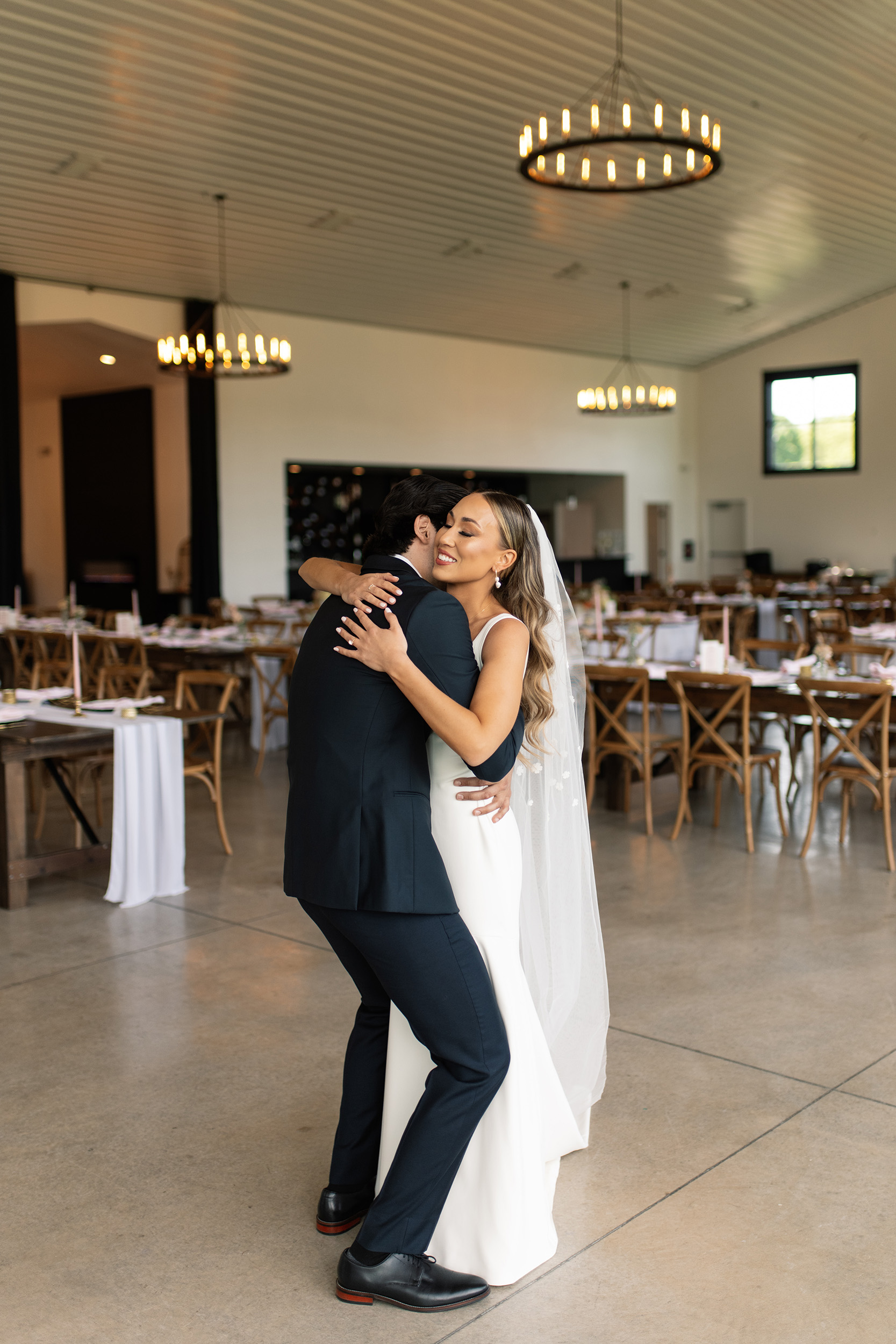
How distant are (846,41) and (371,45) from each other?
14.6ft

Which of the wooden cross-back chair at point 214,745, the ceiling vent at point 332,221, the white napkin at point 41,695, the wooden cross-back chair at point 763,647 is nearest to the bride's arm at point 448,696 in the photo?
the wooden cross-back chair at point 214,745

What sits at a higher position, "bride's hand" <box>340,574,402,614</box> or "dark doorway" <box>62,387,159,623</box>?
"dark doorway" <box>62,387,159,623</box>

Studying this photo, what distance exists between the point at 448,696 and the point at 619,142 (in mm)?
7862

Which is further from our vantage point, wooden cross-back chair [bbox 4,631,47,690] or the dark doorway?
the dark doorway

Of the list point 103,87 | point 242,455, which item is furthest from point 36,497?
point 103,87

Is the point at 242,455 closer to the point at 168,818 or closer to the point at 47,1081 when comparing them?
the point at 168,818

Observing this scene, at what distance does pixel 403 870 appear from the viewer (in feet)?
7.03

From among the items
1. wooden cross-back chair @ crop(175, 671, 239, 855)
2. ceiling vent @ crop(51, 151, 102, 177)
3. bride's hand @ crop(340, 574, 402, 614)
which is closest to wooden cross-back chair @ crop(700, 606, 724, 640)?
wooden cross-back chair @ crop(175, 671, 239, 855)

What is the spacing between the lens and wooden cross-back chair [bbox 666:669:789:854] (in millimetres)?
6023

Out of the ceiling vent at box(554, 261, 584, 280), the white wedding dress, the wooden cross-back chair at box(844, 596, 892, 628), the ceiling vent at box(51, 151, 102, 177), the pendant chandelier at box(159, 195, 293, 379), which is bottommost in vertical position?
the white wedding dress

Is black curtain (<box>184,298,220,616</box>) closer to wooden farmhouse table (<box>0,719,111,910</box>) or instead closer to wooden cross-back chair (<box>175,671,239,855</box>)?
wooden cross-back chair (<box>175,671,239,855</box>)

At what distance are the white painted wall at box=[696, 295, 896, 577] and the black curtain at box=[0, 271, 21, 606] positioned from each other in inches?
474

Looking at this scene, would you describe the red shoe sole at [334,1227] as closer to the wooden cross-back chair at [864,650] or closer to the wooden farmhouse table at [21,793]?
the wooden farmhouse table at [21,793]

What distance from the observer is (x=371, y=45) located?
367 inches
